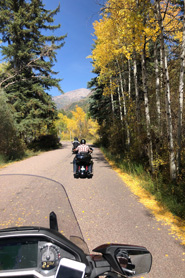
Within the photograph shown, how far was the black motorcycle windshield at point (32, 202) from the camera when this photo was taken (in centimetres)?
203

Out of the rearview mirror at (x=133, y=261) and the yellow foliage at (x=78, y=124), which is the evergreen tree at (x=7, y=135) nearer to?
the rearview mirror at (x=133, y=261)

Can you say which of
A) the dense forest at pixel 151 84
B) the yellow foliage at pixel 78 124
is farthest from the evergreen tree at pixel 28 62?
the yellow foliage at pixel 78 124

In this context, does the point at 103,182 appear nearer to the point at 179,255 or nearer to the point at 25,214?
the point at 179,255

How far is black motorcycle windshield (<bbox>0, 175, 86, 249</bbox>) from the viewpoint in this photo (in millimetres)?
2033

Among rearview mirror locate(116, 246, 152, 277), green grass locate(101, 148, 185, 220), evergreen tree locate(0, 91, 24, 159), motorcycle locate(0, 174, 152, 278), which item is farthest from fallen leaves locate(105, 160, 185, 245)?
evergreen tree locate(0, 91, 24, 159)

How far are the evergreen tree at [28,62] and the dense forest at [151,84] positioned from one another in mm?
7443

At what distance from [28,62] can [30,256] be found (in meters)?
25.2

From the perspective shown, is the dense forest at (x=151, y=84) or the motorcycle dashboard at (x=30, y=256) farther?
the dense forest at (x=151, y=84)

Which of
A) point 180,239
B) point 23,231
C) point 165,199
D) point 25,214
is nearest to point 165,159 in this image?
point 165,199

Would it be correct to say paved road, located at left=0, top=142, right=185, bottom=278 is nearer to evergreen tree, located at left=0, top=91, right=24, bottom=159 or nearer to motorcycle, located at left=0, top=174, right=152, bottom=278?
motorcycle, located at left=0, top=174, right=152, bottom=278

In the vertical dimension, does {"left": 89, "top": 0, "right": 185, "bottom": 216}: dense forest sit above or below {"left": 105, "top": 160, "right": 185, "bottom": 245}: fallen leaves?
above

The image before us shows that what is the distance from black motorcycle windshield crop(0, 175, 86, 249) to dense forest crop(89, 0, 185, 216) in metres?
4.45

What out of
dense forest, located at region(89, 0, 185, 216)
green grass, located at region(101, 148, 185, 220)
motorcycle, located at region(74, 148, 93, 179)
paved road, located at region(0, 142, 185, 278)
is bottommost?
paved road, located at region(0, 142, 185, 278)

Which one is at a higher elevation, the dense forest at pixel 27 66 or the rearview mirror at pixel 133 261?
the dense forest at pixel 27 66
